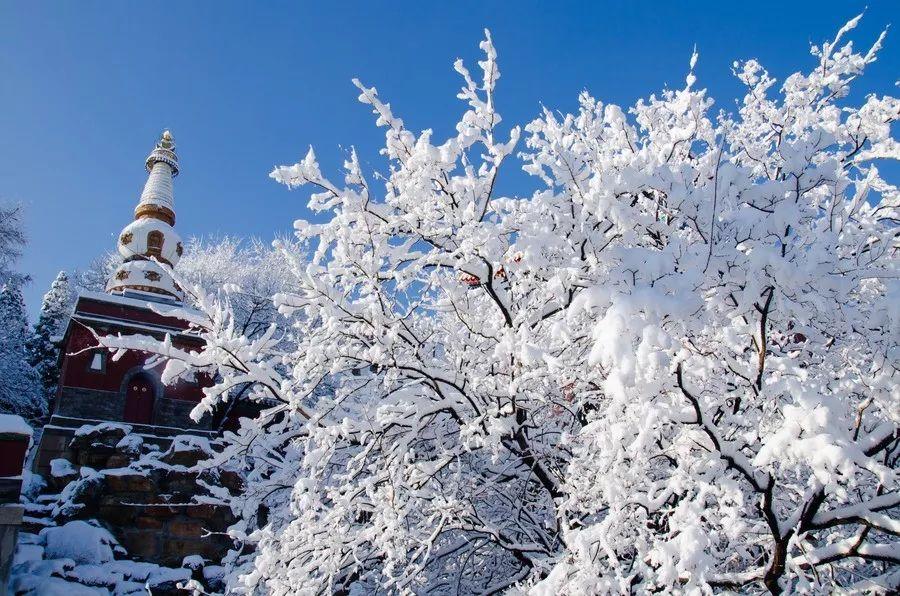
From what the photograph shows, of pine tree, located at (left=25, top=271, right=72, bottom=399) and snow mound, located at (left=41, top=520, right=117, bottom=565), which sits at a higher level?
pine tree, located at (left=25, top=271, right=72, bottom=399)

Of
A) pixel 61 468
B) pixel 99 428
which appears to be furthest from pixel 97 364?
pixel 61 468

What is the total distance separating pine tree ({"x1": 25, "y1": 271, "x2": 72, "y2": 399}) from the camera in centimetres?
2661

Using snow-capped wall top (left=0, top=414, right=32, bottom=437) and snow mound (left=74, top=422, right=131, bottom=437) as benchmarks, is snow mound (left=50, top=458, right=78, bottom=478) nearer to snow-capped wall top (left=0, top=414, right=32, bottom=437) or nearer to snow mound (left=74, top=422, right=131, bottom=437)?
snow mound (left=74, top=422, right=131, bottom=437)

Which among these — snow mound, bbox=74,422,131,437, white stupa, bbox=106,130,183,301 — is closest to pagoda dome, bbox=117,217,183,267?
white stupa, bbox=106,130,183,301

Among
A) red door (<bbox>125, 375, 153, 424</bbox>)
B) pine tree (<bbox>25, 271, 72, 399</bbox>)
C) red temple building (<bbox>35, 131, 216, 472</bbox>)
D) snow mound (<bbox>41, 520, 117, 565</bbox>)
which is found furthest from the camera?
pine tree (<bbox>25, 271, 72, 399</bbox>)

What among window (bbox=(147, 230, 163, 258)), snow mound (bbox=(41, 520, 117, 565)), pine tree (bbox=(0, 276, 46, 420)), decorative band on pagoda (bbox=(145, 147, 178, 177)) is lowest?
snow mound (bbox=(41, 520, 117, 565))

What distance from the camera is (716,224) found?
11.0ft

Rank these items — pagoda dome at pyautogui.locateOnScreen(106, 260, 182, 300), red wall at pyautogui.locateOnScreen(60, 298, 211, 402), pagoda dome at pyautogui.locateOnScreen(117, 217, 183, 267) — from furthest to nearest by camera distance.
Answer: pagoda dome at pyautogui.locateOnScreen(117, 217, 183, 267)
pagoda dome at pyautogui.locateOnScreen(106, 260, 182, 300)
red wall at pyautogui.locateOnScreen(60, 298, 211, 402)

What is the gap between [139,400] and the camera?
17.0 metres

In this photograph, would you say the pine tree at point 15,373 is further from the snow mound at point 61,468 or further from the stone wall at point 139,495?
the stone wall at point 139,495

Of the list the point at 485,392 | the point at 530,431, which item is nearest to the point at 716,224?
the point at 485,392

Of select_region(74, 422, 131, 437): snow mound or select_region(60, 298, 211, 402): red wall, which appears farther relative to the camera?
select_region(60, 298, 211, 402): red wall

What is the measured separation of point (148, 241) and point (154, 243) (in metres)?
0.20

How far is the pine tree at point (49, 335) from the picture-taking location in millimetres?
26609
